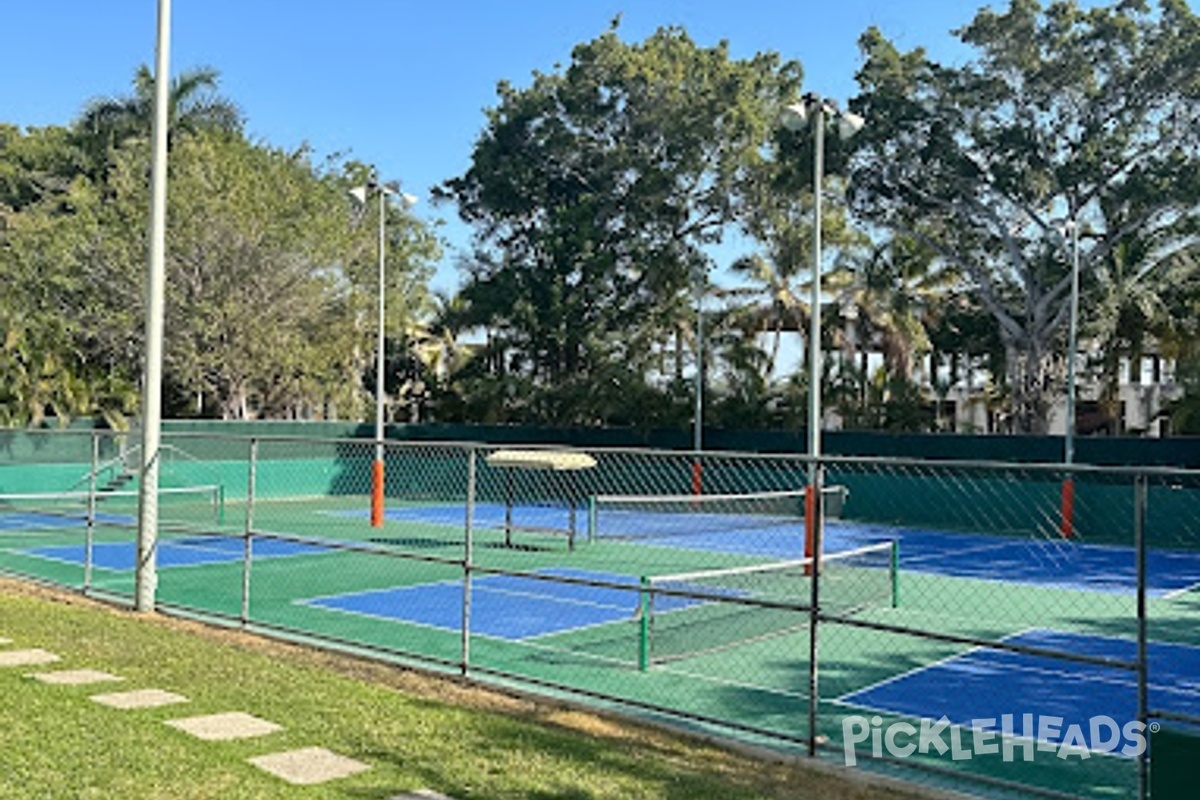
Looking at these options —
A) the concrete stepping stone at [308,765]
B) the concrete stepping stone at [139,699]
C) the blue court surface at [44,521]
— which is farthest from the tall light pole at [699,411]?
the concrete stepping stone at [308,765]

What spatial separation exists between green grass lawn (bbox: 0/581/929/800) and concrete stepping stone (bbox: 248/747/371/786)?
100 mm

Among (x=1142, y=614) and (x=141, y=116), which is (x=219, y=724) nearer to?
(x=1142, y=614)

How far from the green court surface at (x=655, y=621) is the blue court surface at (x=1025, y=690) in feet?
0.15

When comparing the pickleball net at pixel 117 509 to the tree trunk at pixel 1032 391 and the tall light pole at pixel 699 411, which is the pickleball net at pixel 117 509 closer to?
the tall light pole at pixel 699 411

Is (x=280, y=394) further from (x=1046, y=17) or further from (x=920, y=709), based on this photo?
(x=920, y=709)

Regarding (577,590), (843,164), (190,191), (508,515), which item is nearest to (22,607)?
(577,590)

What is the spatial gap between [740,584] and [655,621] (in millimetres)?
3313

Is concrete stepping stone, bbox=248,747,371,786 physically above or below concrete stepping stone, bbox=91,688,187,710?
below

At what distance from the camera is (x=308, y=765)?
22.4ft

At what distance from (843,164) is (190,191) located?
20875 mm

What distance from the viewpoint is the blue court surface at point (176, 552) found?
61.9 ft

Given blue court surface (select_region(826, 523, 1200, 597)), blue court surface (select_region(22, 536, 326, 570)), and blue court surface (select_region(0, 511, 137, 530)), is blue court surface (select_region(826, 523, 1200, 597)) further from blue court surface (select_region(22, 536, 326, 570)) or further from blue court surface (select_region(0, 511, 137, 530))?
blue court surface (select_region(0, 511, 137, 530))

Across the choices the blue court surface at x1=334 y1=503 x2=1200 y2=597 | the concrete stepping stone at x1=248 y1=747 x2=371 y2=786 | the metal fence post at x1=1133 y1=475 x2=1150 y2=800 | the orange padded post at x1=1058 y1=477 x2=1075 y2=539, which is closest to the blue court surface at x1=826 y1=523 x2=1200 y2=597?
the blue court surface at x1=334 y1=503 x2=1200 y2=597

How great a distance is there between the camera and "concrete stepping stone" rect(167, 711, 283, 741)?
24.2ft
